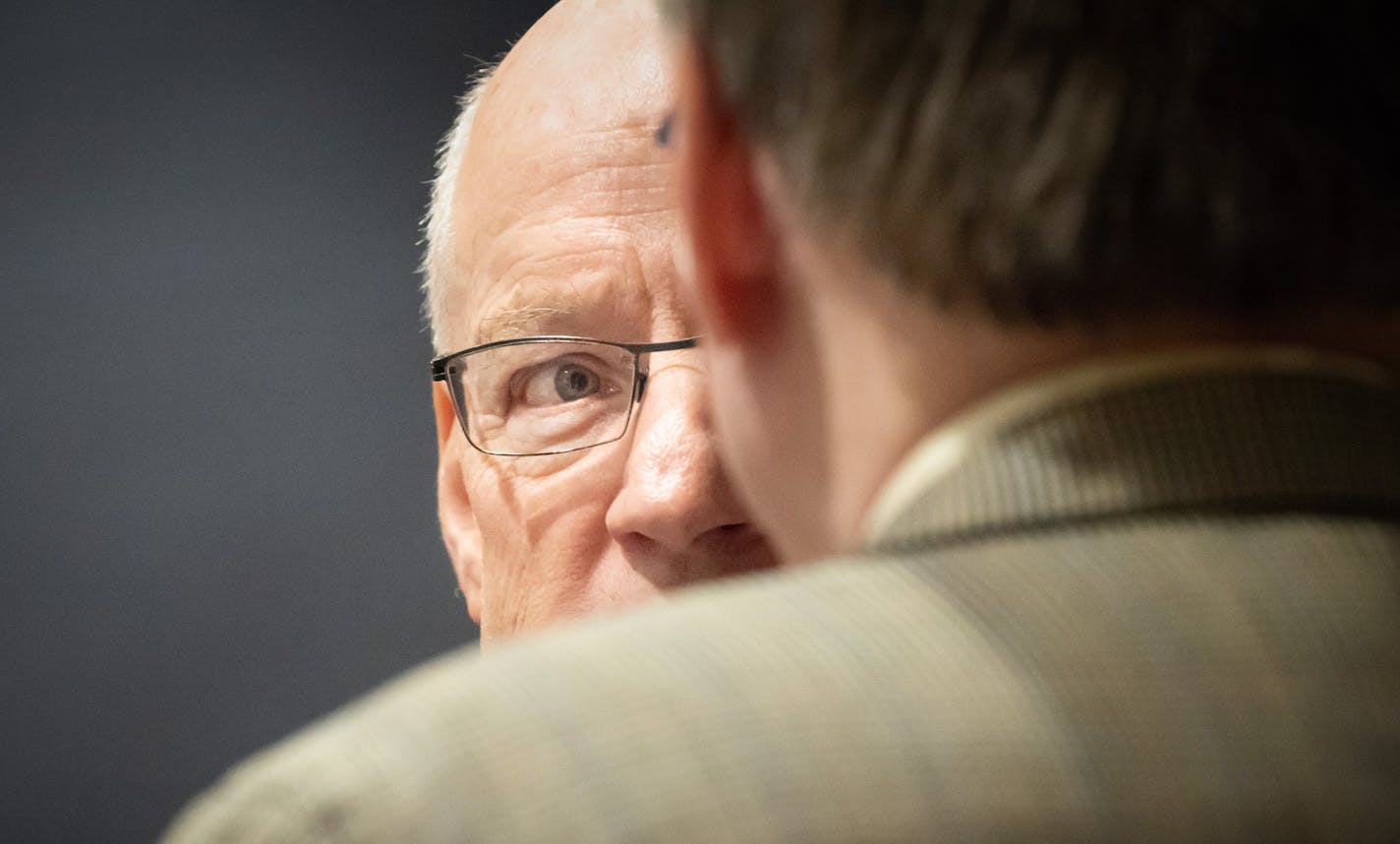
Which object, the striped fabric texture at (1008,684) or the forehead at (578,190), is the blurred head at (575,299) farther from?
the striped fabric texture at (1008,684)

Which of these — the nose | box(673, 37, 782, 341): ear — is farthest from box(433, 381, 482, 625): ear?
box(673, 37, 782, 341): ear

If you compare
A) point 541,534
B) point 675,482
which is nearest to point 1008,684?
point 675,482

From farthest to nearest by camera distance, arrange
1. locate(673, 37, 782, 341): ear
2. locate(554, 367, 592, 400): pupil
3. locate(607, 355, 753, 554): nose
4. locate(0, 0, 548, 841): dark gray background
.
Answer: locate(0, 0, 548, 841): dark gray background → locate(554, 367, 592, 400): pupil → locate(607, 355, 753, 554): nose → locate(673, 37, 782, 341): ear

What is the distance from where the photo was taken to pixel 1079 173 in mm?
358

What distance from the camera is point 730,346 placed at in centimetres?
47

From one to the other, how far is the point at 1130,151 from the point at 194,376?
172 centimetres

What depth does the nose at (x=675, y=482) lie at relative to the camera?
105 centimetres

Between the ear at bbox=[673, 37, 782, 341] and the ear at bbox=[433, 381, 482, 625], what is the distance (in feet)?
3.35

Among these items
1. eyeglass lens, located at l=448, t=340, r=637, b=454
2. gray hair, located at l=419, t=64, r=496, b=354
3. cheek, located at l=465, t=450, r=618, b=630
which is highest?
gray hair, located at l=419, t=64, r=496, b=354

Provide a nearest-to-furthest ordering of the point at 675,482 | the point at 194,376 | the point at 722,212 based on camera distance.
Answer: the point at 722,212
the point at 675,482
the point at 194,376

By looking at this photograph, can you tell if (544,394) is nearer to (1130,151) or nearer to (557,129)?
(557,129)

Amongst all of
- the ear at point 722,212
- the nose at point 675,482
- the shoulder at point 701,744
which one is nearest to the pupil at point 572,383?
the nose at point 675,482

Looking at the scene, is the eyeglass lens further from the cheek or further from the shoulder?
the shoulder

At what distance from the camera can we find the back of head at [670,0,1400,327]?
0.36 m
